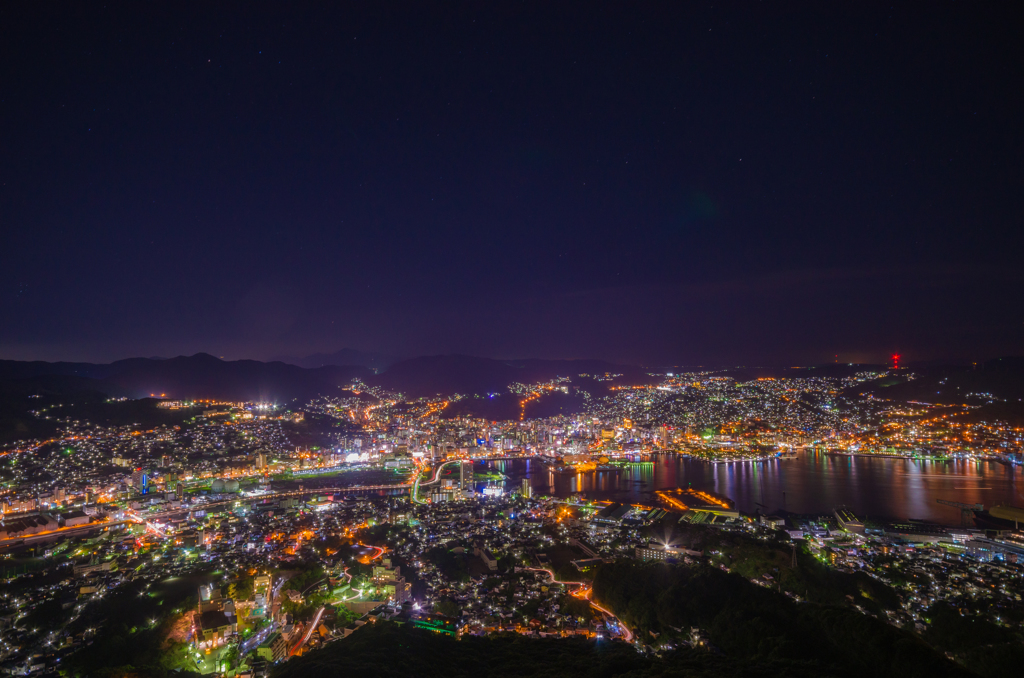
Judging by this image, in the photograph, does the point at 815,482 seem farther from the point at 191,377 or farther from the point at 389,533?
the point at 191,377

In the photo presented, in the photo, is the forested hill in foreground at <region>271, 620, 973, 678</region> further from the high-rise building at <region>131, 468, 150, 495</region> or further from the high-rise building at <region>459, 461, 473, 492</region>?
the high-rise building at <region>131, 468, 150, 495</region>

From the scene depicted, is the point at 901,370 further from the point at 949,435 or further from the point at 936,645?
the point at 936,645

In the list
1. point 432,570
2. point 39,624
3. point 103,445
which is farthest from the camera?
point 103,445

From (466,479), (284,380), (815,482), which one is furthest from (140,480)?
(284,380)

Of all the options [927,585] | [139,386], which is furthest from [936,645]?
[139,386]

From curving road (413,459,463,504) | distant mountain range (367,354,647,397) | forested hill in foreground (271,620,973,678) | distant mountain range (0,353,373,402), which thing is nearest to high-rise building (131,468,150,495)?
curving road (413,459,463,504)
